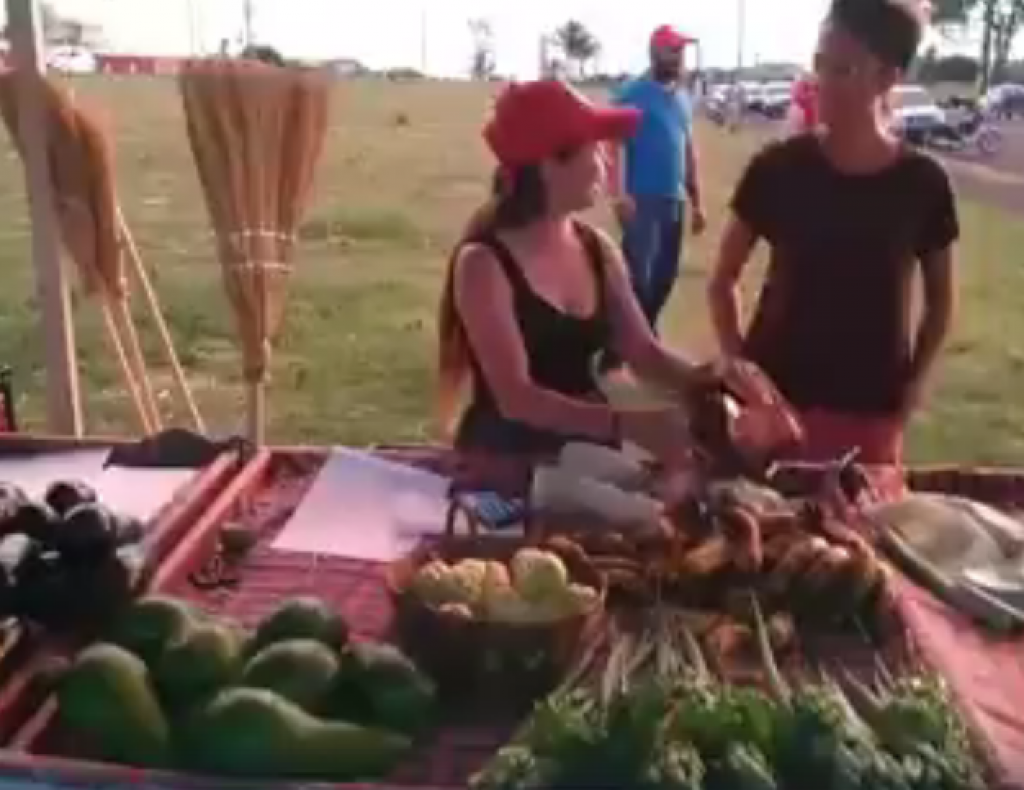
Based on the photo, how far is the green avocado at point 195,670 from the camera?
1.39 m

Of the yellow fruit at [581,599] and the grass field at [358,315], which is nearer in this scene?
the yellow fruit at [581,599]

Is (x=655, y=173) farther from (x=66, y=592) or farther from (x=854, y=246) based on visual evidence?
(x=66, y=592)

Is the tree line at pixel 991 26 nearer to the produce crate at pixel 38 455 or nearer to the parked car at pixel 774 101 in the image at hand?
the parked car at pixel 774 101

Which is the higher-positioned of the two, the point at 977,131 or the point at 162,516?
the point at 162,516

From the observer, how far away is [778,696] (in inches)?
54.2

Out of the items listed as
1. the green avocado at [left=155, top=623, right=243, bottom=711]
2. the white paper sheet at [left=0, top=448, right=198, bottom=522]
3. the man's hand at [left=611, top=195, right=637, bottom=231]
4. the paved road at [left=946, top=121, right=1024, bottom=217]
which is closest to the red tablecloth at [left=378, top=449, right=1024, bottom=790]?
the green avocado at [left=155, top=623, right=243, bottom=711]

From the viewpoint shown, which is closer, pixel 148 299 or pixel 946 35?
pixel 148 299

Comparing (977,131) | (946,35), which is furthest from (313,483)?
(946,35)

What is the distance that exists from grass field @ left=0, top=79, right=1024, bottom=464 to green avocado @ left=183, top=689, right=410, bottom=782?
163cm

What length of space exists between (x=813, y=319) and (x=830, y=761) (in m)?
1.58

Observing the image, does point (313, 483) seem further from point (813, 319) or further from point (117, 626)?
point (813, 319)

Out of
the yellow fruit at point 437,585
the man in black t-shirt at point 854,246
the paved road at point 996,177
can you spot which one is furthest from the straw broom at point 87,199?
the paved road at point 996,177

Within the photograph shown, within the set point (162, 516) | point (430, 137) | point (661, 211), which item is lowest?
point (430, 137)

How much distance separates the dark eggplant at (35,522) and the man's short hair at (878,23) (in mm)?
1580
